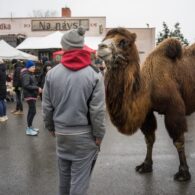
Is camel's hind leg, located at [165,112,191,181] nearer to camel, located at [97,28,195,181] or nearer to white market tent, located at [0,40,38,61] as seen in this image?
camel, located at [97,28,195,181]

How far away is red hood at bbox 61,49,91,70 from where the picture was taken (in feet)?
11.4

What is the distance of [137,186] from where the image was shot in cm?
526

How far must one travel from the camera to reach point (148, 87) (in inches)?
212

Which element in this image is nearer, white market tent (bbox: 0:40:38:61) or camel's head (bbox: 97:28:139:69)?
camel's head (bbox: 97:28:139:69)

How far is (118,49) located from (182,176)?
2.08 m

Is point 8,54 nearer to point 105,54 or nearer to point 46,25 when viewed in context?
point 46,25

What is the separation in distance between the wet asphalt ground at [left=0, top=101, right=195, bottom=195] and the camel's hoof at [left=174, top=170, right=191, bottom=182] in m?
0.09

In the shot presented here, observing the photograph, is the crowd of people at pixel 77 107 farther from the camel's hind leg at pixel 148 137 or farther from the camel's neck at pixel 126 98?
the camel's hind leg at pixel 148 137

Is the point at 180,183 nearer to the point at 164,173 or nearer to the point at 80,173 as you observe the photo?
the point at 164,173

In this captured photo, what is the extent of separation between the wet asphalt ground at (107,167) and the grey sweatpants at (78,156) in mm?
1518

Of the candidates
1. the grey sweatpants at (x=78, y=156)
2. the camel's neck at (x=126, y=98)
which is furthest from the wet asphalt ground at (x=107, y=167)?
the grey sweatpants at (x=78, y=156)

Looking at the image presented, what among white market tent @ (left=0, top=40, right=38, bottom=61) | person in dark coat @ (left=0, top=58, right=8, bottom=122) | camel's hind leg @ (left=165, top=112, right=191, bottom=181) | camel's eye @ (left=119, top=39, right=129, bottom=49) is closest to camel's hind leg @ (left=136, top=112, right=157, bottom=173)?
camel's hind leg @ (left=165, top=112, right=191, bottom=181)

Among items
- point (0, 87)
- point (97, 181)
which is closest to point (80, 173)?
point (97, 181)

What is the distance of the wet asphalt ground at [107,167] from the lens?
518cm
